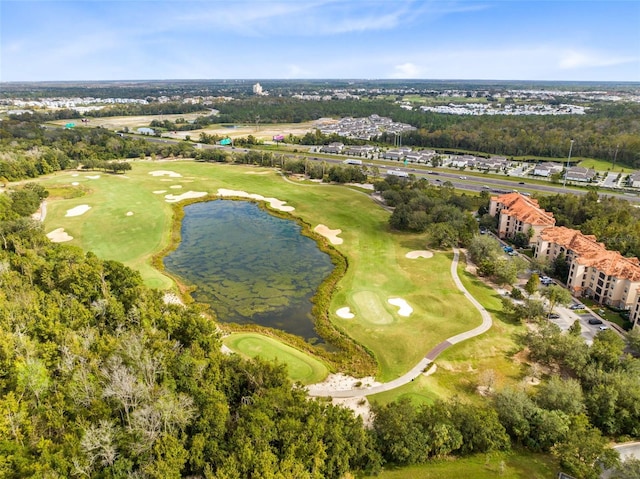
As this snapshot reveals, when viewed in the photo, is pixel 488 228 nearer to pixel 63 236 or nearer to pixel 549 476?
pixel 549 476

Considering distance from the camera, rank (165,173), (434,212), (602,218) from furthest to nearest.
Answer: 1. (165,173)
2. (434,212)
3. (602,218)

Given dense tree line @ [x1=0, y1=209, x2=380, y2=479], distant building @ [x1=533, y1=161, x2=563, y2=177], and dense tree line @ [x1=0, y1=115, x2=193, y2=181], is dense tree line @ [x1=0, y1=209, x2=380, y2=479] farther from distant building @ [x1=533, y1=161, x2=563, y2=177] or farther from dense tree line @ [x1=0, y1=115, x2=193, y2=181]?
distant building @ [x1=533, y1=161, x2=563, y2=177]

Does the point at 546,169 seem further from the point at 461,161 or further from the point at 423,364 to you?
the point at 423,364

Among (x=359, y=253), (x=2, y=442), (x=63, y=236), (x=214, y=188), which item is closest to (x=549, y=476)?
(x=2, y=442)

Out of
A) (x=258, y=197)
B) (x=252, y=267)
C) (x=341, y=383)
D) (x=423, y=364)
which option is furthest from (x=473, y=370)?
(x=258, y=197)

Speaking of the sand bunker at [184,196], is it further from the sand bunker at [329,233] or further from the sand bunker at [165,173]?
the sand bunker at [329,233]

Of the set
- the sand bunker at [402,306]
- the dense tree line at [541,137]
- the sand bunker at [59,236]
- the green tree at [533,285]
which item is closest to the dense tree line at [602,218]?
the green tree at [533,285]
